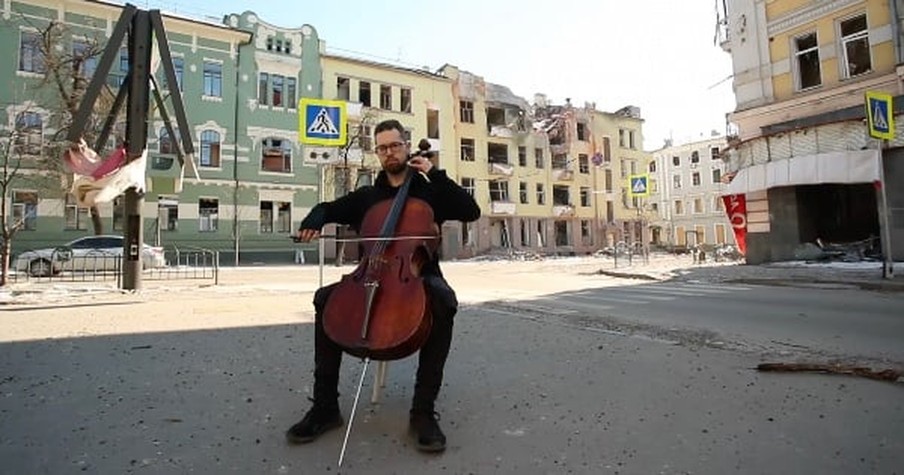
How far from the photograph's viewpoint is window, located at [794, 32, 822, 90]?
16938 mm

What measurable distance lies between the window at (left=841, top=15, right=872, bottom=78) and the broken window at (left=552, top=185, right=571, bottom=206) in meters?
32.1

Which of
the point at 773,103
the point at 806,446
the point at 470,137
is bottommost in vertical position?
the point at 806,446

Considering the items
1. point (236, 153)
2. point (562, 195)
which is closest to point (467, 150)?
point (562, 195)

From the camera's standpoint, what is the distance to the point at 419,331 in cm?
237

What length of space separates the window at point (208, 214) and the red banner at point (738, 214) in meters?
26.2

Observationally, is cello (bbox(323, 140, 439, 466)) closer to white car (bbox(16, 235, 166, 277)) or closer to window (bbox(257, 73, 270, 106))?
white car (bbox(16, 235, 166, 277))

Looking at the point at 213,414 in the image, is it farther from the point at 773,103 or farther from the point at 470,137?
the point at 470,137

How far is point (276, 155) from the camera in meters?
33.6

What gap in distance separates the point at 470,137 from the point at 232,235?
66.4 feet

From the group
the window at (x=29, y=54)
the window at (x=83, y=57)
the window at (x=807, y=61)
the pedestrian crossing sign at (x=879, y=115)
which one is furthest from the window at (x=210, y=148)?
the pedestrian crossing sign at (x=879, y=115)

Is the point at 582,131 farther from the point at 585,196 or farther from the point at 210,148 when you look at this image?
the point at 210,148

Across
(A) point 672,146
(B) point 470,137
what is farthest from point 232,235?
(A) point 672,146

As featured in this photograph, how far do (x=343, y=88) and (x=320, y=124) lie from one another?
3036cm

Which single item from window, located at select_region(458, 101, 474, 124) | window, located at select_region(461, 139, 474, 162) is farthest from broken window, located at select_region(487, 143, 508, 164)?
window, located at select_region(458, 101, 474, 124)
